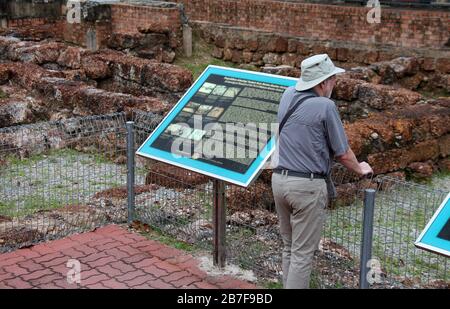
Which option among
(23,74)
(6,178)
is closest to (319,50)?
→ (23,74)

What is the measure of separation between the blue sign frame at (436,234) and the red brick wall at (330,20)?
10.7m

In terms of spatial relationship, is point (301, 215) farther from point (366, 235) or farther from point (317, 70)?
point (317, 70)

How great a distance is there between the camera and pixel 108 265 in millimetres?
5895

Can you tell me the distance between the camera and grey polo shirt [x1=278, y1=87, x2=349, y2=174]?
A: 4715 mm

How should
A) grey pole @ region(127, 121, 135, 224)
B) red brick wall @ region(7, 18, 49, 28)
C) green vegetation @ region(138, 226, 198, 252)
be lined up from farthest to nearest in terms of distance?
red brick wall @ region(7, 18, 49, 28) < grey pole @ region(127, 121, 135, 224) < green vegetation @ region(138, 226, 198, 252)

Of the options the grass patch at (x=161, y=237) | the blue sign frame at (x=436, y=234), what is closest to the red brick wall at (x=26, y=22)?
the grass patch at (x=161, y=237)

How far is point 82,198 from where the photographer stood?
7352 millimetres

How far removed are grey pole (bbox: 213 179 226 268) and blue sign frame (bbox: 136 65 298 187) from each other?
0.20 metres

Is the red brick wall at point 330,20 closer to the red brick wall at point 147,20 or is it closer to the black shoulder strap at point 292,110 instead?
the red brick wall at point 147,20

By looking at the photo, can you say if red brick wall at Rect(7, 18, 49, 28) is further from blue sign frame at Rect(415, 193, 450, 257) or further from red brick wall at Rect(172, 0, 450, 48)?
blue sign frame at Rect(415, 193, 450, 257)

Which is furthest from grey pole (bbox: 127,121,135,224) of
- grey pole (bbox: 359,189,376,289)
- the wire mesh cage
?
grey pole (bbox: 359,189,376,289)

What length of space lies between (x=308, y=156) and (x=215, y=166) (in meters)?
0.93

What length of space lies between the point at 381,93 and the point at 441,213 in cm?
624
